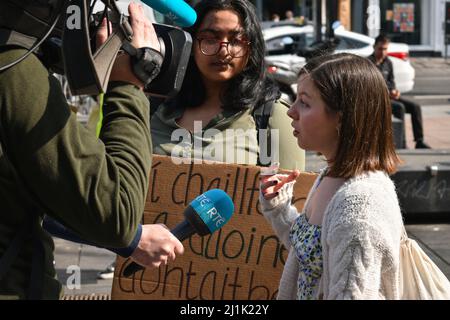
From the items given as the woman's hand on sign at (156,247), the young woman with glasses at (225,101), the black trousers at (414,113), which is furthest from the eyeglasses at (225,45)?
the black trousers at (414,113)

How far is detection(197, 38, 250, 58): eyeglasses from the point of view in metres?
3.35

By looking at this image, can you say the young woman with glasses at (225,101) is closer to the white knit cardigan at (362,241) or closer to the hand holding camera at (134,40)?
the white knit cardigan at (362,241)

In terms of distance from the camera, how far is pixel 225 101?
334 centimetres

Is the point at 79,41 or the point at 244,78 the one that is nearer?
the point at 79,41

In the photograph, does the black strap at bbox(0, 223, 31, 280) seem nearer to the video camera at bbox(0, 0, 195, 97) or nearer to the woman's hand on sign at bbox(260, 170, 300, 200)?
the video camera at bbox(0, 0, 195, 97)

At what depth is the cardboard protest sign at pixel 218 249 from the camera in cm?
311

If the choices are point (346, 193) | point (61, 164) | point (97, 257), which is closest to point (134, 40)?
point (61, 164)

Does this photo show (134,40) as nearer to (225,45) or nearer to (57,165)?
(57,165)

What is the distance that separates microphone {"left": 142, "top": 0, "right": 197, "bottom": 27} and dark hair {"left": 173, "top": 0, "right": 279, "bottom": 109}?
1.21m

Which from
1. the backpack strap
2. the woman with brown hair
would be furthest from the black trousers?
the woman with brown hair

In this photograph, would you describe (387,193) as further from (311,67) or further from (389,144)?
(311,67)

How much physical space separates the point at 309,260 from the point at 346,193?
22 centimetres
